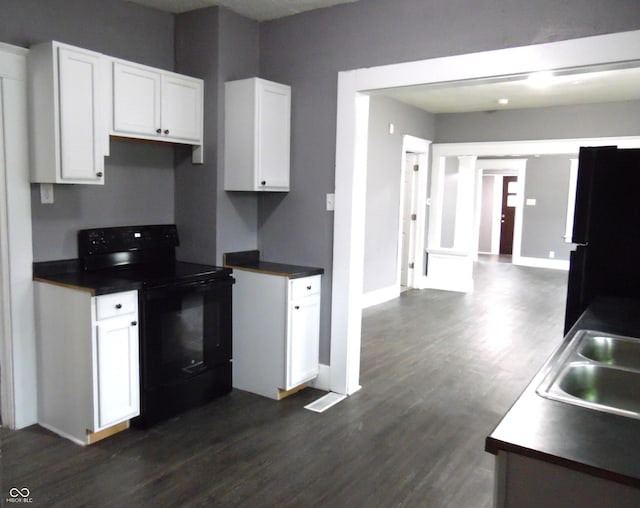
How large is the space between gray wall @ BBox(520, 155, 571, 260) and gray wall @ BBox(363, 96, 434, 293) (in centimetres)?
391

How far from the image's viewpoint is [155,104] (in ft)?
10.4

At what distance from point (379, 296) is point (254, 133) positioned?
11.9 feet

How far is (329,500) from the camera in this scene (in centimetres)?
230

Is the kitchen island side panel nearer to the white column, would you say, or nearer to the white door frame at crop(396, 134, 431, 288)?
the white door frame at crop(396, 134, 431, 288)

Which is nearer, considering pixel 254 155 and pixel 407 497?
pixel 407 497

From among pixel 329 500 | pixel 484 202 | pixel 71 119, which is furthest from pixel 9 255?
pixel 484 202

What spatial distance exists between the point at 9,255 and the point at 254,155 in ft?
5.08

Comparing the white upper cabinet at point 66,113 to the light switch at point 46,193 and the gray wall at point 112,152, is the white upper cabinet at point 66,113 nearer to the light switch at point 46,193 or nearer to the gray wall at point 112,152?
the light switch at point 46,193

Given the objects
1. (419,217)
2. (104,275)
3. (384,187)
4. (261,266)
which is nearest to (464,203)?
(419,217)

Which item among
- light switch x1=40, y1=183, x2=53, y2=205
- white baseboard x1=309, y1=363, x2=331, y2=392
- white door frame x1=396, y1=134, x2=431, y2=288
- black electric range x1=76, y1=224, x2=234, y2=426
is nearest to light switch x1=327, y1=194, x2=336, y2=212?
black electric range x1=76, y1=224, x2=234, y2=426

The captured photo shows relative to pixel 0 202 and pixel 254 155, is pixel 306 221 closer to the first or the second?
pixel 254 155

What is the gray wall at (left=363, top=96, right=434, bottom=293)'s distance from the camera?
20.4 ft

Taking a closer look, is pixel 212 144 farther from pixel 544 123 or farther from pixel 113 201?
pixel 544 123

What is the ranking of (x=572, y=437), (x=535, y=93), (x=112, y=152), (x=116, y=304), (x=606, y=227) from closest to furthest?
(x=572, y=437)
(x=606, y=227)
(x=116, y=304)
(x=112, y=152)
(x=535, y=93)
